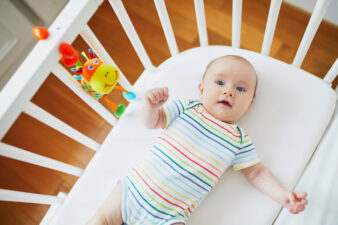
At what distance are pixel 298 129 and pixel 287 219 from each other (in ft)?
0.86

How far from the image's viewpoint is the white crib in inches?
24.7

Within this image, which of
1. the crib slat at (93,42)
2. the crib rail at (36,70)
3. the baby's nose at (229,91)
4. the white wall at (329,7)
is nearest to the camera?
the crib rail at (36,70)

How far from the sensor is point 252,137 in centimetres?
78

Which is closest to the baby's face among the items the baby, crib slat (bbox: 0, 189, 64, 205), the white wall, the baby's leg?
the baby

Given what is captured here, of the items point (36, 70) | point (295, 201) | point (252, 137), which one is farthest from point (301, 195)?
point (36, 70)

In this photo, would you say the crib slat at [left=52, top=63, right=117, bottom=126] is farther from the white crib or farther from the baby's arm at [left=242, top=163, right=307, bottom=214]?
the baby's arm at [left=242, top=163, right=307, bottom=214]

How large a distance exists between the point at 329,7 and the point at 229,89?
83 cm

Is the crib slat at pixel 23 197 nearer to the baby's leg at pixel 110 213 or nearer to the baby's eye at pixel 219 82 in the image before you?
the baby's leg at pixel 110 213

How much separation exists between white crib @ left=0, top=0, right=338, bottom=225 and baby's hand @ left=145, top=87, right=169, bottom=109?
0.15 meters

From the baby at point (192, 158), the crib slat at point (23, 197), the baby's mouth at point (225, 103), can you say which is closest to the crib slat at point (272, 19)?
the baby at point (192, 158)

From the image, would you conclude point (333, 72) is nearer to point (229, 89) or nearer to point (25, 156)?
point (229, 89)

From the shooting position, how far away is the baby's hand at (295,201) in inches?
24.0

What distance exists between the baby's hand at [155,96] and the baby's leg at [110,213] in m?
0.25

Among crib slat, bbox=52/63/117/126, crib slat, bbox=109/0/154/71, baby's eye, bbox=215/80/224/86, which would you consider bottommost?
crib slat, bbox=52/63/117/126
